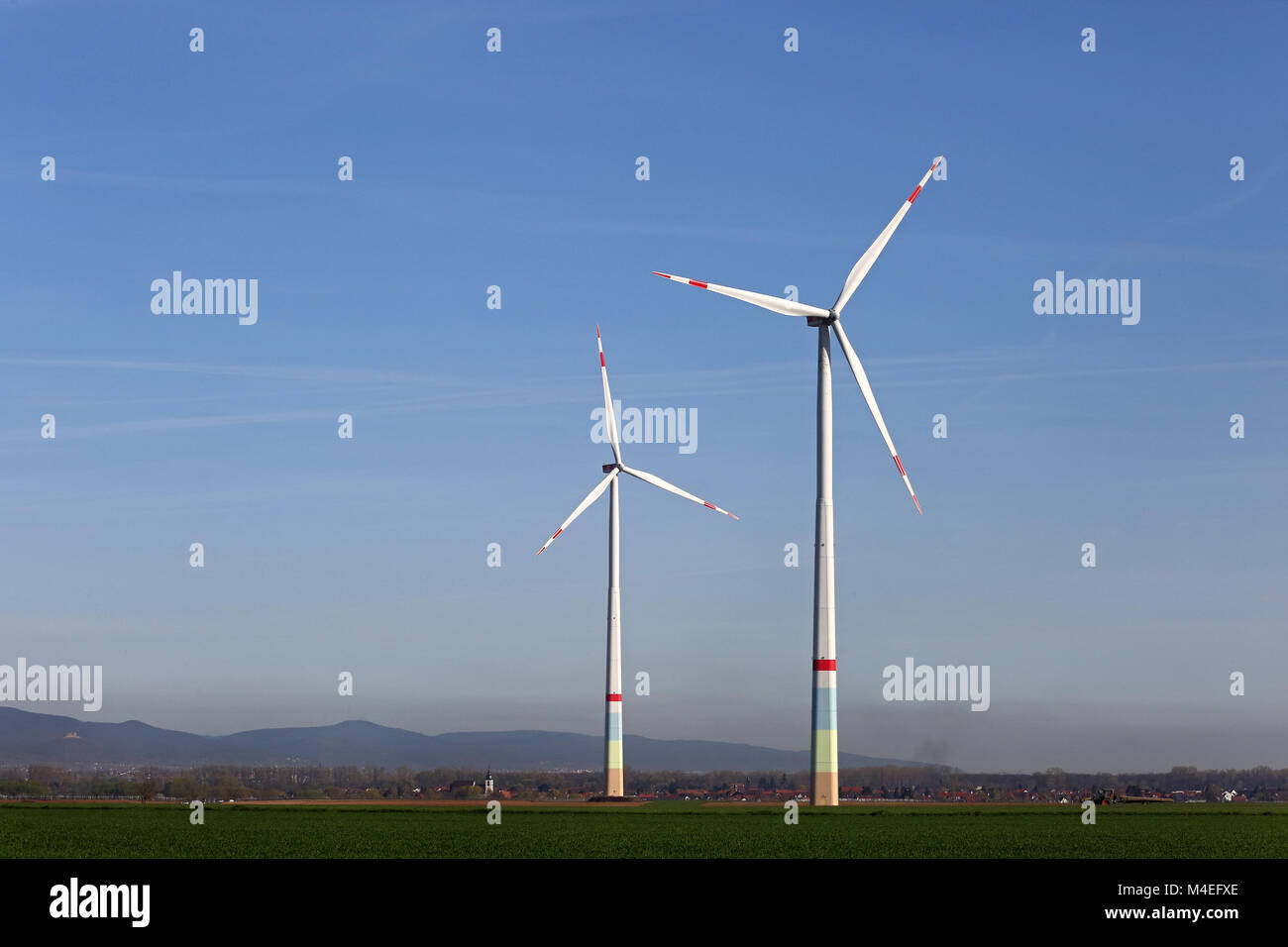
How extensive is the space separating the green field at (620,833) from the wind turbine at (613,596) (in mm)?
24605

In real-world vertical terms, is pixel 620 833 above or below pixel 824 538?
below

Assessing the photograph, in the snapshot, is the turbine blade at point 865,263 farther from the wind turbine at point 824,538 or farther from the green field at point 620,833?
the green field at point 620,833

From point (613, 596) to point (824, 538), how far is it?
3092cm

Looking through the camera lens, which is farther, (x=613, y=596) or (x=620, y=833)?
(x=613, y=596)

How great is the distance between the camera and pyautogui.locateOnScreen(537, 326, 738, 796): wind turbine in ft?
350

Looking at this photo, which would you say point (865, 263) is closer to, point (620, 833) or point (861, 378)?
point (861, 378)

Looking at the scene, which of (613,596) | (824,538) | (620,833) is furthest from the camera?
(613,596)

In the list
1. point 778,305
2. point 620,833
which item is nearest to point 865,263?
point 778,305

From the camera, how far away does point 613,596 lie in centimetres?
10656

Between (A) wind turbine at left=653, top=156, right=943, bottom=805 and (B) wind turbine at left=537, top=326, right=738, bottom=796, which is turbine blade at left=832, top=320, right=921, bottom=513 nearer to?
(A) wind turbine at left=653, top=156, right=943, bottom=805

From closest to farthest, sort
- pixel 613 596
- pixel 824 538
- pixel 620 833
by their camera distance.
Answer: pixel 620 833
pixel 824 538
pixel 613 596

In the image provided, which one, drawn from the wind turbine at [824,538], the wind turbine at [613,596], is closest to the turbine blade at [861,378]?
the wind turbine at [824,538]
